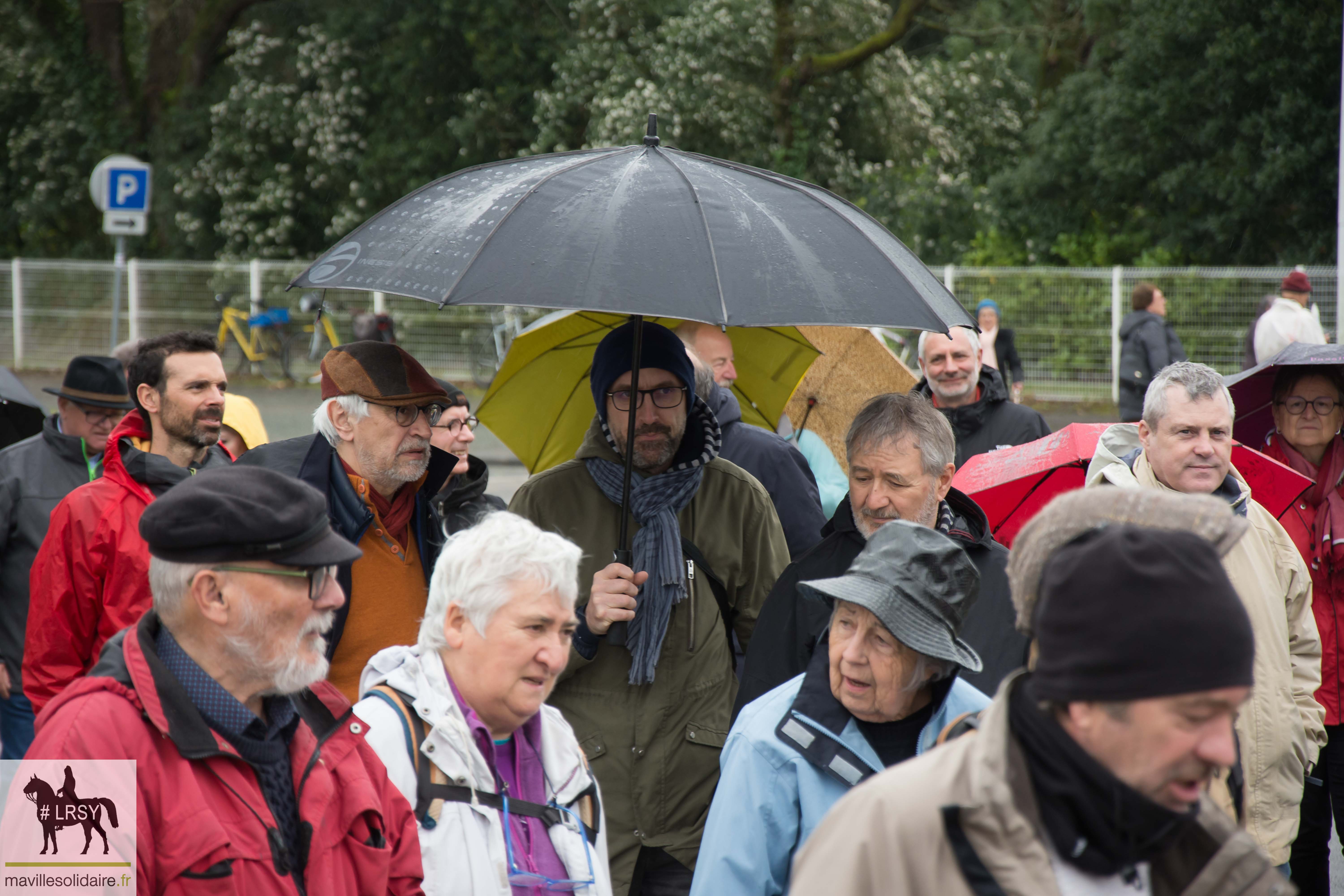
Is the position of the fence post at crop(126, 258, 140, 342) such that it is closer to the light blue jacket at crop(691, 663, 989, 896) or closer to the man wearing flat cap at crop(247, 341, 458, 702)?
the man wearing flat cap at crop(247, 341, 458, 702)

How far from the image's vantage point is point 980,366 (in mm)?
5910

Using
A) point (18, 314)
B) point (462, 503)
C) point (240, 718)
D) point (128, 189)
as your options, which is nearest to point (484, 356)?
point (18, 314)

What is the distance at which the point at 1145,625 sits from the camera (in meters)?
1.50

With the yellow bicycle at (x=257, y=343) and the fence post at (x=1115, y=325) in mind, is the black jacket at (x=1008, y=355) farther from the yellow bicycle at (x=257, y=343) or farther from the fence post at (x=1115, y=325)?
the yellow bicycle at (x=257, y=343)

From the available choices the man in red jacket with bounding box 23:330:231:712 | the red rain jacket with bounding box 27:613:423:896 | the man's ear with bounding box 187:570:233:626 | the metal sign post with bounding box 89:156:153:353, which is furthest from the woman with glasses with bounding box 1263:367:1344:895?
the metal sign post with bounding box 89:156:153:353

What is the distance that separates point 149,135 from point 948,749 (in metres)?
26.9

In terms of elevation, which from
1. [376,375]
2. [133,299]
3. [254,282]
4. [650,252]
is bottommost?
[376,375]

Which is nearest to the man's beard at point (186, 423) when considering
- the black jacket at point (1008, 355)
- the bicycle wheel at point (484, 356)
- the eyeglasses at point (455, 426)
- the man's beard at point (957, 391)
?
the eyeglasses at point (455, 426)

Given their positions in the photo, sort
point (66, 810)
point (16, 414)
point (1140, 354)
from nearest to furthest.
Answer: point (66, 810) < point (16, 414) < point (1140, 354)

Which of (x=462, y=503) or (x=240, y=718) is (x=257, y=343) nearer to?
(x=462, y=503)

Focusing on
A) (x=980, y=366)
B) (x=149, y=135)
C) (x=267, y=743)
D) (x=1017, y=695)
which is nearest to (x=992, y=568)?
(x=1017, y=695)

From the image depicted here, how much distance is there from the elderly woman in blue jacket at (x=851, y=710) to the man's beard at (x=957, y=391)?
3222 mm

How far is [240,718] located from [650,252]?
1404mm

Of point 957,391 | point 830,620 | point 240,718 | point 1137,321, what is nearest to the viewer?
point 240,718
